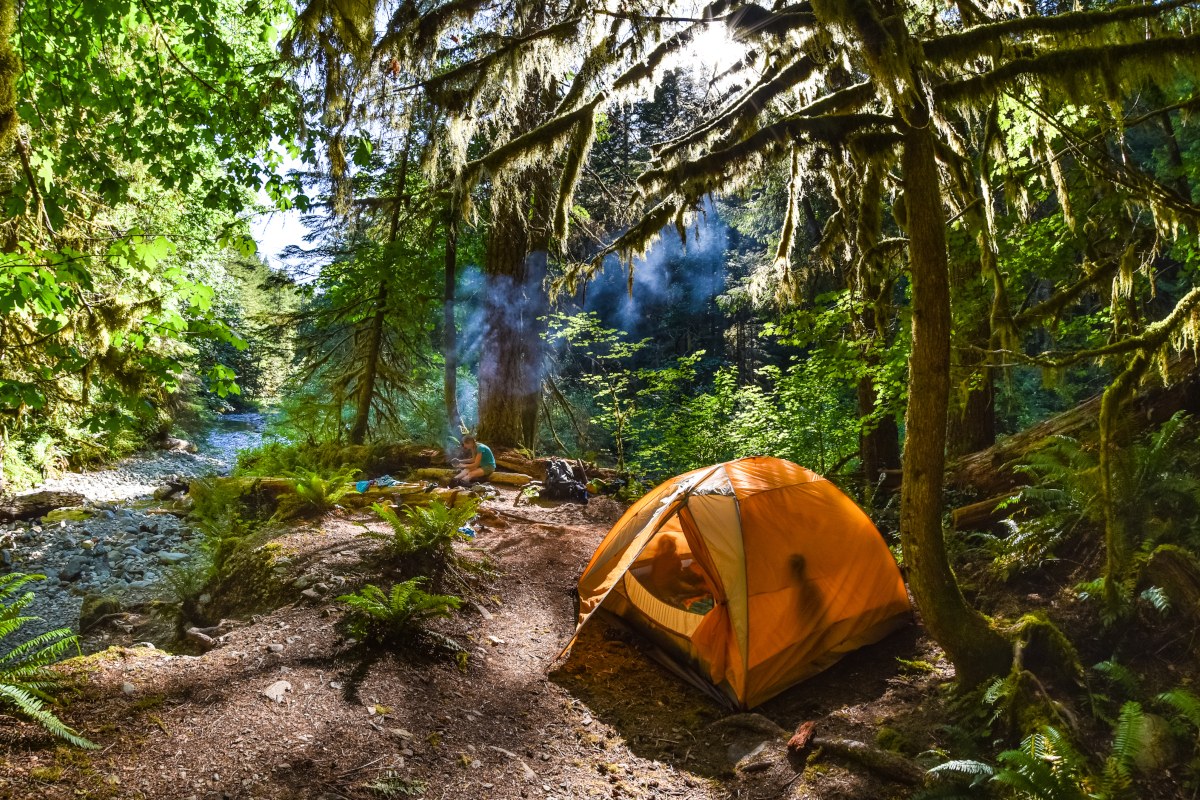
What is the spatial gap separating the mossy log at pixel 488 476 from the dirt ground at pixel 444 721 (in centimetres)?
436

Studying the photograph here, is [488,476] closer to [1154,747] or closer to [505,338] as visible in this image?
[505,338]

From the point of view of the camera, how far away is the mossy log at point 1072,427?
18.1 feet

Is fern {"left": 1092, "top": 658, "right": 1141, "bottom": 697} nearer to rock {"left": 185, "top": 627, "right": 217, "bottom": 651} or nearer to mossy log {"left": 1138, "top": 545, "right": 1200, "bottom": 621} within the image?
mossy log {"left": 1138, "top": 545, "right": 1200, "bottom": 621}

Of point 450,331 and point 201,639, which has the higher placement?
point 450,331

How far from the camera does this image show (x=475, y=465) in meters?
9.64

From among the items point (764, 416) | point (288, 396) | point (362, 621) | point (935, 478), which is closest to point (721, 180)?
point (935, 478)

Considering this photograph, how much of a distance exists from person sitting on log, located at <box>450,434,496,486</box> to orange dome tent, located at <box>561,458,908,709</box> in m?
4.41

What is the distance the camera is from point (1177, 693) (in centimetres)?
273

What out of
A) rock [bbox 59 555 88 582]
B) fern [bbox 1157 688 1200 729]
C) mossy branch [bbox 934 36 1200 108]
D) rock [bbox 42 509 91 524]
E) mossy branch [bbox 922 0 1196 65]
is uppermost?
mossy branch [bbox 922 0 1196 65]

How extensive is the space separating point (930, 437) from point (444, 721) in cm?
366

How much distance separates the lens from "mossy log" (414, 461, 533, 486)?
9.81 metres

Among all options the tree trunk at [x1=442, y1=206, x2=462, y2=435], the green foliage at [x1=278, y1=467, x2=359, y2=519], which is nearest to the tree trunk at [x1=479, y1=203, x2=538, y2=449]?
the tree trunk at [x1=442, y1=206, x2=462, y2=435]

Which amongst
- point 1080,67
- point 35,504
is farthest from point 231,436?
point 1080,67

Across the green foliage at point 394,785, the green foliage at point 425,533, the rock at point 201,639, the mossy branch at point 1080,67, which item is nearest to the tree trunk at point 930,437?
the mossy branch at point 1080,67
